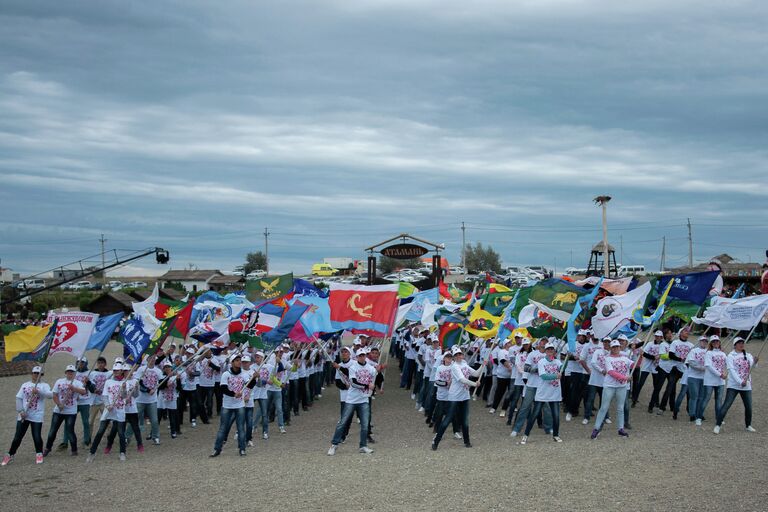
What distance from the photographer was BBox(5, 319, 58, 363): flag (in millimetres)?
14430

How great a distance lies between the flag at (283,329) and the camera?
1464 centimetres

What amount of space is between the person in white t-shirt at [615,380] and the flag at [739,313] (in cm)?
296

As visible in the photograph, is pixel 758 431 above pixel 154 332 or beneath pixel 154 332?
beneath

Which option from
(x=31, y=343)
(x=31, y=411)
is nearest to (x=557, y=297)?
(x=31, y=411)

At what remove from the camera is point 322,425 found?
56.9ft

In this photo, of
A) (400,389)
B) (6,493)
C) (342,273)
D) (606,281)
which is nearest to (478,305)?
(606,281)

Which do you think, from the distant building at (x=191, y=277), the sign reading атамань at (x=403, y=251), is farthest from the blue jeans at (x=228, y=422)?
the distant building at (x=191, y=277)

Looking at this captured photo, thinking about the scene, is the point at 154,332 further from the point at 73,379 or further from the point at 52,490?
the point at 52,490

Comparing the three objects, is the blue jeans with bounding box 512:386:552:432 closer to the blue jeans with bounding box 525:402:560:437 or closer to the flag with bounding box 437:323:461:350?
the blue jeans with bounding box 525:402:560:437

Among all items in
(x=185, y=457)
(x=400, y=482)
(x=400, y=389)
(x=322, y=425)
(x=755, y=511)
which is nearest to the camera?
(x=755, y=511)

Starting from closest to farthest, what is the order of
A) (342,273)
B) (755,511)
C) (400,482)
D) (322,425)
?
1. (755,511)
2. (400,482)
3. (322,425)
4. (342,273)

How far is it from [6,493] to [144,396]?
355cm

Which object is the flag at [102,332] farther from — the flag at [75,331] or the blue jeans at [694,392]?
the blue jeans at [694,392]

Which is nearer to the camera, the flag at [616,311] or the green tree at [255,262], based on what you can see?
the flag at [616,311]
